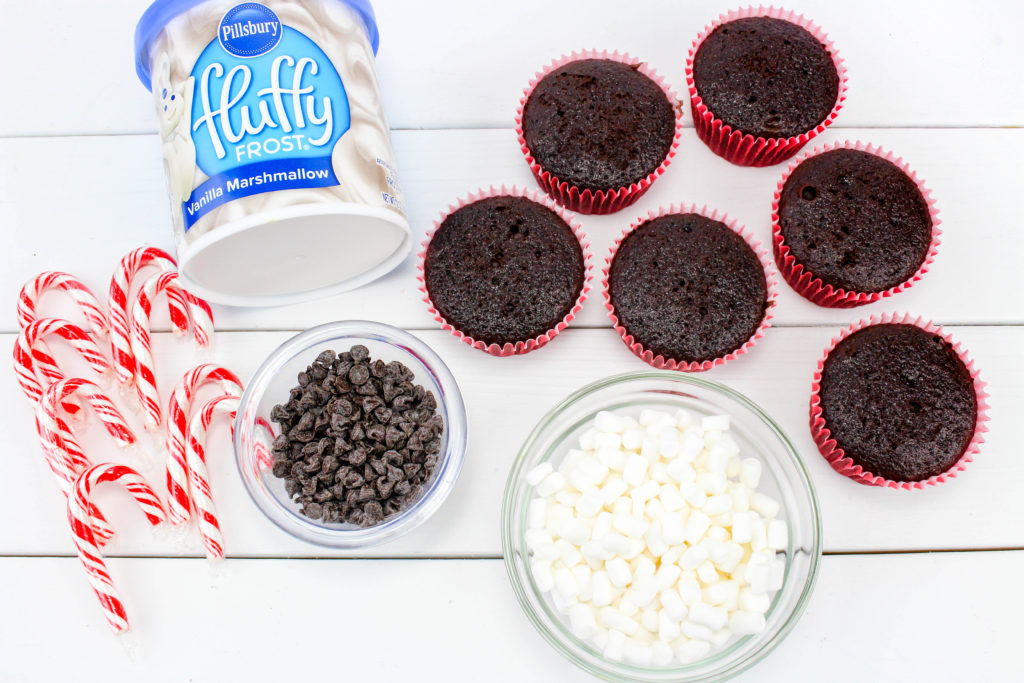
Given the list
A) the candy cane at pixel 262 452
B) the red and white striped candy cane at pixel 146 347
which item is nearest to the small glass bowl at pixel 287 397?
the candy cane at pixel 262 452

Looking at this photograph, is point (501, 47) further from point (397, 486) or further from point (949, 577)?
point (949, 577)

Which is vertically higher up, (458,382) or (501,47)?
(501,47)

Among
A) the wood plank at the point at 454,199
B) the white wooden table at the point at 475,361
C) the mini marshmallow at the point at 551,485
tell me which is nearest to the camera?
the mini marshmallow at the point at 551,485

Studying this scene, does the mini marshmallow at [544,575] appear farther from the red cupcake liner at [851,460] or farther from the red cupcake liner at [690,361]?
the red cupcake liner at [851,460]

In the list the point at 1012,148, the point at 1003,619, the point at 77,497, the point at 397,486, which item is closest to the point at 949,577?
the point at 1003,619

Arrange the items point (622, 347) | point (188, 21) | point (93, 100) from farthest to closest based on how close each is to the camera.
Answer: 1. point (93, 100)
2. point (622, 347)
3. point (188, 21)

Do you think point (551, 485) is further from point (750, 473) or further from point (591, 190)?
point (591, 190)

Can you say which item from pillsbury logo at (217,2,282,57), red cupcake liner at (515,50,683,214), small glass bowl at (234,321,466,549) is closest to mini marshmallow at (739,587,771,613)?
small glass bowl at (234,321,466,549)

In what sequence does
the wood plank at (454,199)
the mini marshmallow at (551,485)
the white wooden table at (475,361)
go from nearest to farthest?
the mini marshmallow at (551,485), the white wooden table at (475,361), the wood plank at (454,199)

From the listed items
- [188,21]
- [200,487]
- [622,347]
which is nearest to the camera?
[188,21]
